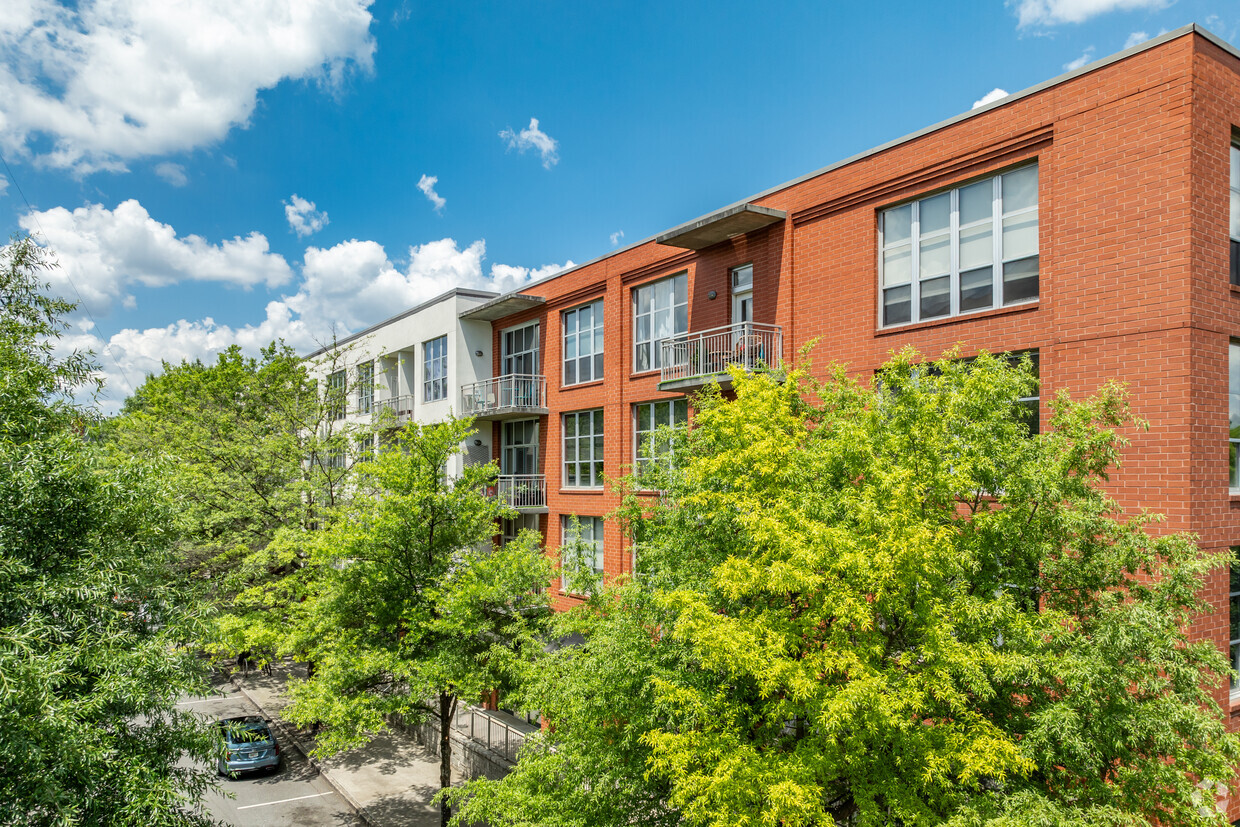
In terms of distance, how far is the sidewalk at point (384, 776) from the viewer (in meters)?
20.2

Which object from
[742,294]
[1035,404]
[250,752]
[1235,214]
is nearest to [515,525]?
[250,752]

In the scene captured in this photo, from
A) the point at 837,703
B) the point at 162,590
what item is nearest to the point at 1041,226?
the point at 837,703

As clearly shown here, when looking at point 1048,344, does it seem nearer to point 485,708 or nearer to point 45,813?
point 45,813

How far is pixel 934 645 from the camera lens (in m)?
8.49

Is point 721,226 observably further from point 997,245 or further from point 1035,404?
point 1035,404

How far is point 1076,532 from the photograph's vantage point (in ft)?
30.1

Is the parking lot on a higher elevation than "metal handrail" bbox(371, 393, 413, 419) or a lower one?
lower

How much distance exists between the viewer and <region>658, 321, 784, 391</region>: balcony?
17.8m

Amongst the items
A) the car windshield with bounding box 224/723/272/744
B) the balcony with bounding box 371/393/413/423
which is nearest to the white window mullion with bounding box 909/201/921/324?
the car windshield with bounding box 224/723/272/744

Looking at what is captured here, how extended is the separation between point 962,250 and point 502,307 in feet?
55.3

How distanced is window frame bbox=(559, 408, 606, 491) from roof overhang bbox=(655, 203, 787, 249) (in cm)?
669

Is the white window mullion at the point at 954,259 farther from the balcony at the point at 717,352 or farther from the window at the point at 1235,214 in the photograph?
the window at the point at 1235,214

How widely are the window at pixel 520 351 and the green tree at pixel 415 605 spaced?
8975 millimetres

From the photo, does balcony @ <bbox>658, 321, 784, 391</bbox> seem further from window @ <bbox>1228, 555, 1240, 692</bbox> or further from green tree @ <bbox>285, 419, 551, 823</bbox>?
window @ <bbox>1228, 555, 1240, 692</bbox>
